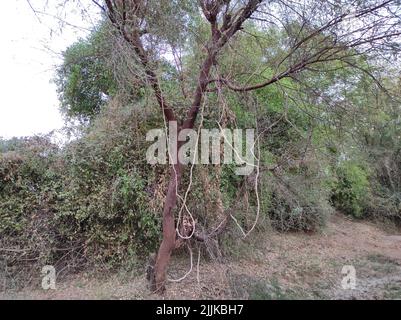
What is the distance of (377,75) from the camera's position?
12.4ft

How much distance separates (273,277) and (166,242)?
5.57 feet

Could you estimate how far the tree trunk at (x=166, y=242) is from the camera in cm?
370

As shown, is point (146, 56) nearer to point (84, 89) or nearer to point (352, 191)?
point (84, 89)

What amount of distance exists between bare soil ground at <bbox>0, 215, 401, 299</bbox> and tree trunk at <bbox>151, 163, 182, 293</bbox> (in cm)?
14

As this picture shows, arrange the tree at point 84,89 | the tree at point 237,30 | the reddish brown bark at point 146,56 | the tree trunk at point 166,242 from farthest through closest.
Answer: the tree at point 84,89 < the tree trunk at point 166,242 < the reddish brown bark at point 146,56 < the tree at point 237,30

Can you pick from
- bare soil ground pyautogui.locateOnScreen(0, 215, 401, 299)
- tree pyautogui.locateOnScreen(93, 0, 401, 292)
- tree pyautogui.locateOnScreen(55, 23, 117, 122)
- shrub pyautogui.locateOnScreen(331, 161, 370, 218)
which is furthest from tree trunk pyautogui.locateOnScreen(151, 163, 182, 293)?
shrub pyautogui.locateOnScreen(331, 161, 370, 218)

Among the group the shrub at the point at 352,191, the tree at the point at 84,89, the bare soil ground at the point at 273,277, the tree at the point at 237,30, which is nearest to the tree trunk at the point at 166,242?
the tree at the point at 237,30

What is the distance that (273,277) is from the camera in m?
4.48

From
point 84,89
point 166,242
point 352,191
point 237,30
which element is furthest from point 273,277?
point 84,89

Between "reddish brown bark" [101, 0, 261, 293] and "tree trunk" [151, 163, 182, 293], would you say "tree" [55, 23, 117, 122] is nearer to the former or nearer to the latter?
"reddish brown bark" [101, 0, 261, 293]

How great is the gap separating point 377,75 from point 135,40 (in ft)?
9.12

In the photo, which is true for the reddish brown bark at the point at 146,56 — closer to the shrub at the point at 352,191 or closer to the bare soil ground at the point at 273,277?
the bare soil ground at the point at 273,277

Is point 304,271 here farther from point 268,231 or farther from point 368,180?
point 368,180
